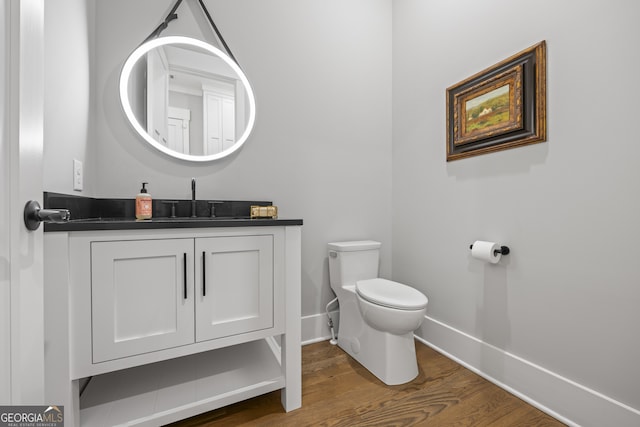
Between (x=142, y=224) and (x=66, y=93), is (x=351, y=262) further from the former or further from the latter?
(x=66, y=93)

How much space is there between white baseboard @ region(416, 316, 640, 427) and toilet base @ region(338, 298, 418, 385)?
1.12 ft

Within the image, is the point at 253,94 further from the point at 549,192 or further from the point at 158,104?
the point at 549,192

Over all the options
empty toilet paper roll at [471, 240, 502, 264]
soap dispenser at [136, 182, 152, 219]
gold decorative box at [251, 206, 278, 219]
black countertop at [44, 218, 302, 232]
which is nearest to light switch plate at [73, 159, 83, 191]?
soap dispenser at [136, 182, 152, 219]

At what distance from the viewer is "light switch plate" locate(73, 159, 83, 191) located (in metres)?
1.18

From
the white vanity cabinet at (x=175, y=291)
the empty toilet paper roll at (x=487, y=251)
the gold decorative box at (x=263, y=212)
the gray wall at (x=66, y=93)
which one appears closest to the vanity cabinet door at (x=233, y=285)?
the white vanity cabinet at (x=175, y=291)

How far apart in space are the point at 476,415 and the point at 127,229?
165 centimetres

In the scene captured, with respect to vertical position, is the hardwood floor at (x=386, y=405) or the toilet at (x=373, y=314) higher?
the toilet at (x=373, y=314)

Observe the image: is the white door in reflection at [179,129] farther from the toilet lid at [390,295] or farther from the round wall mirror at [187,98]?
the toilet lid at [390,295]

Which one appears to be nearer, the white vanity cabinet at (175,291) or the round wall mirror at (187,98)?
the white vanity cabinet at (175,291)

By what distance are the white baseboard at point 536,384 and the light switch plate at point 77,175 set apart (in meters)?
2.12

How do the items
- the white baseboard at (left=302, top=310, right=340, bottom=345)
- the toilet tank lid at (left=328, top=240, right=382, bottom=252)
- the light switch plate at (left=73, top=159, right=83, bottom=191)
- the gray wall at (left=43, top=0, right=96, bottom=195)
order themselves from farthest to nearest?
the white baseboard at (left=302, top=310, right=340, bottom=345)
the toilet tank lid at (left=328, top=240, right=382, bottom=252)
the light switch plate at (left=73, top=159, right=83, bottom=191)
the gray wall at (left=43, top=0, right=96, bottom=195)

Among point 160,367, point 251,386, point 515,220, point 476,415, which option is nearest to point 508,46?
point 515,220

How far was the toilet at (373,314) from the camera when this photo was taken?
1411 mm

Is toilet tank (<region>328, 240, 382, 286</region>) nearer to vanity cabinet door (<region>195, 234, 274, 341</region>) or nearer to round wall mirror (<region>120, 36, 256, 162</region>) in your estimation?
vanity cabinet door (<region>195, 234, 274, 341</region>)
